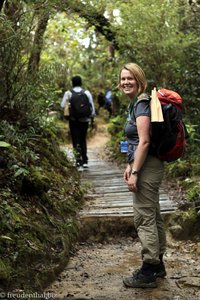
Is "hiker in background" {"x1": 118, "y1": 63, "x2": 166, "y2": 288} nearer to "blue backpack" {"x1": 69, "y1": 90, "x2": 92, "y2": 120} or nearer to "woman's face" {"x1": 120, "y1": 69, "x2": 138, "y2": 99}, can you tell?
"woman's face" {"x1": 120, "y1": 69, "x2": 138, "y2": 99}

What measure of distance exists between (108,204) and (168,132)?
9.99 feet

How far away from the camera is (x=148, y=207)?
3932 mm

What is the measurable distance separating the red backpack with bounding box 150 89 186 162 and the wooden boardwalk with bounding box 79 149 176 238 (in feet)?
7.10

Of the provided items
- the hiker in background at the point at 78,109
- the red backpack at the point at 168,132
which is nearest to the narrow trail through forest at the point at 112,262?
the red backpack at the point at 168,132

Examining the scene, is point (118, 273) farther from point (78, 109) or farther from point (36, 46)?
point (78, 109)

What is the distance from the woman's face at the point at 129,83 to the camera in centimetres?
391

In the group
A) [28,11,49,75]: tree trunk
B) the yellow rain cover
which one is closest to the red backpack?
the yellow rain cover

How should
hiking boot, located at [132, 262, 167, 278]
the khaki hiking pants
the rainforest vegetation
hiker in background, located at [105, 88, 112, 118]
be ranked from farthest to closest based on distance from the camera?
hiker in background, located at [105, 88, 112, 118] < the rainforest vegetation < hiking boot, located at [132, 262, 167, 278] < the khaki hiking pants

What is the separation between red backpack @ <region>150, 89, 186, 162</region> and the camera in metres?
3.75

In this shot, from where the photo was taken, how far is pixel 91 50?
74.1ft

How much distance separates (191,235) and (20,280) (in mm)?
2722

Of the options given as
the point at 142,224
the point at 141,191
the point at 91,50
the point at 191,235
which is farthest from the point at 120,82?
the point at 91,50

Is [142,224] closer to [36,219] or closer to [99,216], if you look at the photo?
[36,219]

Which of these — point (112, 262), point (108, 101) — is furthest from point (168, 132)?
point (108, 101)
